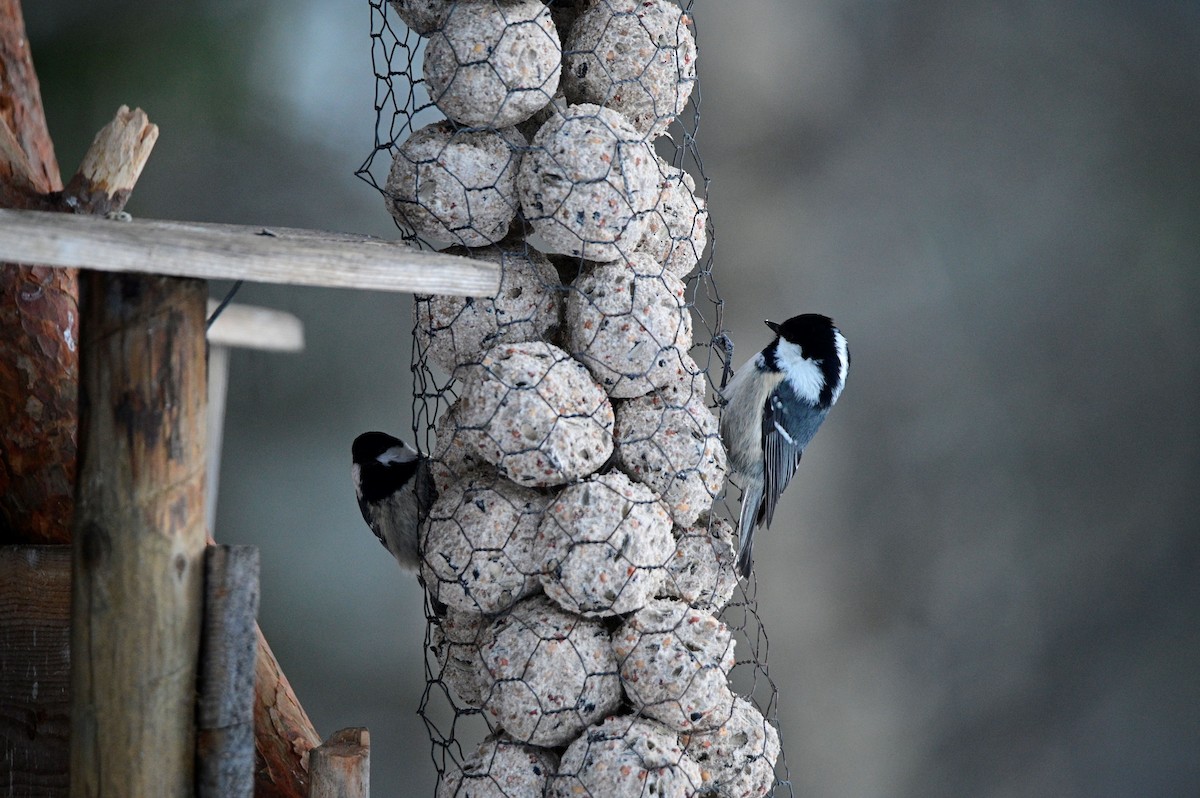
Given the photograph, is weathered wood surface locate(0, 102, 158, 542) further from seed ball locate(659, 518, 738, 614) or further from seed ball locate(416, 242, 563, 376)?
seed ball locate(659, 518, 738, 614)

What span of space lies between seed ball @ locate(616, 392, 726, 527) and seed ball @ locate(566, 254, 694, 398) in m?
0.03

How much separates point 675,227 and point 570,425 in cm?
32

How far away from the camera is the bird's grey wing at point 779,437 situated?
1.73m

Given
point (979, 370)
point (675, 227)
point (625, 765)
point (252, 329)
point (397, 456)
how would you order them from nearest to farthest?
1. point (625, 765)
2. point (675, 227)
3. point (397, 456)
4. point (252, 329)
5. point (979, 370)

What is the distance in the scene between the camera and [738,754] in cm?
120

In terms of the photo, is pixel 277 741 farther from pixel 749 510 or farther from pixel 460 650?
pixel 749 510

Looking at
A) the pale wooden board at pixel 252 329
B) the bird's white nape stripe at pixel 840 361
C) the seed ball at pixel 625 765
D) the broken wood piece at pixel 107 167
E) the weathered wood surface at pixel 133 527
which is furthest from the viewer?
the pale wooden board at pixel 252 329

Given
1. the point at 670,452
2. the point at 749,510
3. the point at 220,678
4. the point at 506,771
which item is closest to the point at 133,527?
the point at 220,678

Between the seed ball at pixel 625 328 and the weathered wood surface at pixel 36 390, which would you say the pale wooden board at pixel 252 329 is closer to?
the weathered wood surface at pixel 36 390

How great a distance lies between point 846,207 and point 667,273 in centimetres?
157

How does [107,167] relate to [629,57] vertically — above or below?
below

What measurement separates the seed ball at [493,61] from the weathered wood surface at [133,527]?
0.37 meters

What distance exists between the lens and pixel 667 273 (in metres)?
1.27

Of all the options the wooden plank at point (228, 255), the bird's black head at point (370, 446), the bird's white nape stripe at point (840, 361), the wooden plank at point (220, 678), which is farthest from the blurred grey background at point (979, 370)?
the wooden plank at point (220, 678)
